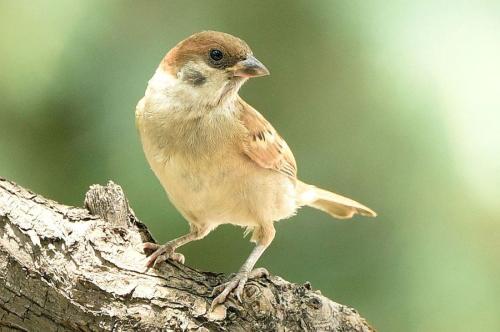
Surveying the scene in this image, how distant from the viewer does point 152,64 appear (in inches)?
152

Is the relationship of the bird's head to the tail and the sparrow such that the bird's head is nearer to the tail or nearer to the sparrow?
the sparrow

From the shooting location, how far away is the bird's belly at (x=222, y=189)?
2590 millimetres

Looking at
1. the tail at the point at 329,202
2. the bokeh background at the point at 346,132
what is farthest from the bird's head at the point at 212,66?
the bokeh background at the point at 346,132

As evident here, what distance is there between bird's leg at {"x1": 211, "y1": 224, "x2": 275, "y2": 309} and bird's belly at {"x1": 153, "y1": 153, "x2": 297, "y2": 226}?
6 centimetres

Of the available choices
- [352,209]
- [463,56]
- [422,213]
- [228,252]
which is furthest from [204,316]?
[463,56]

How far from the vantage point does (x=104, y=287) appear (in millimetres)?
2264

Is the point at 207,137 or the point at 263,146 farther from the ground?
the point at 263,146

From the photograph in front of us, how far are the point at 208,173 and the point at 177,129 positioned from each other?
0.19 metres

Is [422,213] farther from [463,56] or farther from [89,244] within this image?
[89,244]

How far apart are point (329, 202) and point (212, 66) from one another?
1.09m

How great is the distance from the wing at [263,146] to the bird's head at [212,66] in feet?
0.55

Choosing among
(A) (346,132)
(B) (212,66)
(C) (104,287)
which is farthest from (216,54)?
(A) (346,132)

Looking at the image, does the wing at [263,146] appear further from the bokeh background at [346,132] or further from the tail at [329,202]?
the bokeh background at [346,132]

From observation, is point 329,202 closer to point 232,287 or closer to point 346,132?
point 346,132
